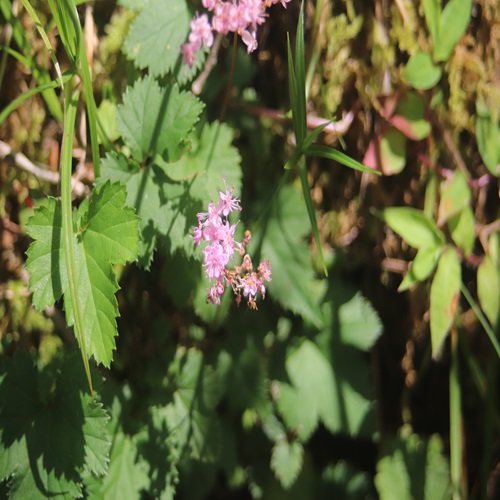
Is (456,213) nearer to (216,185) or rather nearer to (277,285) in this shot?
(277,285)

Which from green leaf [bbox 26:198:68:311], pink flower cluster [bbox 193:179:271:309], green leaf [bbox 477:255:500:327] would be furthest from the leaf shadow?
green leaf [bbox 477:255:500:327]

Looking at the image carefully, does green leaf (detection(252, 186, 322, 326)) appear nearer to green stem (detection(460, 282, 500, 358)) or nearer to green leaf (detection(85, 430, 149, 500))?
green stem (detection(460, 282, 500, 358))

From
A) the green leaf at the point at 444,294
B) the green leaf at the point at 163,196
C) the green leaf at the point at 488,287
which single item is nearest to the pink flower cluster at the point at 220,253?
the green leaf at the point at 163,196

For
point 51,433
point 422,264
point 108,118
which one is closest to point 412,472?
point 422,264

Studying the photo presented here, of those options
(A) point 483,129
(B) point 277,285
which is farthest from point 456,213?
(B) point 277,285

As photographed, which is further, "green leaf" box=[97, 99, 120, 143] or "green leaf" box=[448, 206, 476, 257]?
"green leaf" box=[448, 206, 476, 257]

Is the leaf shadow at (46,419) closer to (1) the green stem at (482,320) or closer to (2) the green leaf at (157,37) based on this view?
(2) the green leaf at (157,37)

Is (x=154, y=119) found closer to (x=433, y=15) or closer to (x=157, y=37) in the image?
(x=157, y=37)
